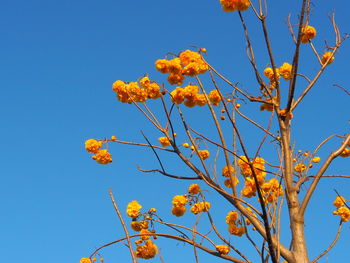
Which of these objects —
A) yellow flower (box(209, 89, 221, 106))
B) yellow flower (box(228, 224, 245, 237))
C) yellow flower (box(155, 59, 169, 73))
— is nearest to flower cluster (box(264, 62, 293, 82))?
yellow flower (box(209, 89, 221, 106))

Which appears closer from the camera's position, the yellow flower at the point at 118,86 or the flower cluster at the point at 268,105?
the flower cluster at the point at 268,105

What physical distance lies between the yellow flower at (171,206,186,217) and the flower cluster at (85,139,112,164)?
0.74m

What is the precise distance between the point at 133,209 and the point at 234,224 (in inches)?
33.6

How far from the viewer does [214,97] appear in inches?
158

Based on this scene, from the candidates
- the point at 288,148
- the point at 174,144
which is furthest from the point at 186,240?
the point at 288,148

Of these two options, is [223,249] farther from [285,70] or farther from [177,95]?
[285,70]

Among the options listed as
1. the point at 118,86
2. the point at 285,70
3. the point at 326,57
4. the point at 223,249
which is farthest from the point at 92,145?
the point at 326,57

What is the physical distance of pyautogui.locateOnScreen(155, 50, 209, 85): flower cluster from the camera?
3797 millimetres

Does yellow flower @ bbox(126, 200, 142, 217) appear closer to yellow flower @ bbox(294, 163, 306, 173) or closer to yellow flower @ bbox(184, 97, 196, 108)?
yellow flower @ bbox(184, 97, 196, 108)

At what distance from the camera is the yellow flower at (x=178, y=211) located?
409 centimetres

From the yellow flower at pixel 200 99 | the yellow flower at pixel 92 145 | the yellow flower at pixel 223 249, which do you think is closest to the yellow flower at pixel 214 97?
the yellow flower at pixel 200 99

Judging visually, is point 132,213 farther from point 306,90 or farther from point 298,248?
point 306,90

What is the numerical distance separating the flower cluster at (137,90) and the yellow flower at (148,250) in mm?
1201

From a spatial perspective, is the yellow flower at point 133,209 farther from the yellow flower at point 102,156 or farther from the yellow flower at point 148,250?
the yellow flower at point 102,156
